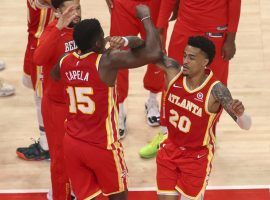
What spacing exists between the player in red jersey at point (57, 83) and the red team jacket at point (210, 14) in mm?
1302

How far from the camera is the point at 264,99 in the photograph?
26.3ft

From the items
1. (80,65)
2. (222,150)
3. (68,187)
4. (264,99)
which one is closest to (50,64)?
(80,65)

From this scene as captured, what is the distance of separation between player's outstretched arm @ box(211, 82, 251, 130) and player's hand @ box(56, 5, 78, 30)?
1303mm

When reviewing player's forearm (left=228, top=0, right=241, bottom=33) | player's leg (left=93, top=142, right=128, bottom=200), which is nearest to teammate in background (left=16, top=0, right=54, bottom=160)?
player's leg (left=93, top=142, right=128, bottom=200)

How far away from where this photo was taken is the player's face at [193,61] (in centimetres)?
539

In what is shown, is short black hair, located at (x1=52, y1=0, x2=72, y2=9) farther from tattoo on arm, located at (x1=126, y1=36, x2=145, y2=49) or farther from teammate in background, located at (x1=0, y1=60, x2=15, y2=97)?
teammate in background, located at (x1=0, y1=60, x2=15, y2=97)

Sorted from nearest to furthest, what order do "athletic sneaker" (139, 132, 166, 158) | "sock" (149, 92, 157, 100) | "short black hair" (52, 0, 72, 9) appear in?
"short black hair" (52, 0, 72, 9)
"athletic sneaker" (139, 132, 166, 158)
"sock" (149, 92, 157, 100)

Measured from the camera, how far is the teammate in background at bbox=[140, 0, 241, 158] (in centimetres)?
628

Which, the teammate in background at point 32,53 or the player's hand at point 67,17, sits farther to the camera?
the teammate in background at point 32,53

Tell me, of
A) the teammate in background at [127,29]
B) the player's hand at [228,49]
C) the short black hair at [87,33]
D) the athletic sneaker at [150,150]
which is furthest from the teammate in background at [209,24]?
the short black hair at [87,33]

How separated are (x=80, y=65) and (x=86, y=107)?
1.16 ft

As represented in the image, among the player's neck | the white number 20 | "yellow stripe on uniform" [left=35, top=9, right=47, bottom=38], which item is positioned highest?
"yellow stripe on uniform" [left=35, top=9, right=47, bottom=38]

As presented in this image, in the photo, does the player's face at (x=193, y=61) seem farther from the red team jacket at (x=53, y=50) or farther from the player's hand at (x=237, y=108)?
the red team jacket at (x=53, y=50)

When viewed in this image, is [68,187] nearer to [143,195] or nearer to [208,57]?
[143,195]
